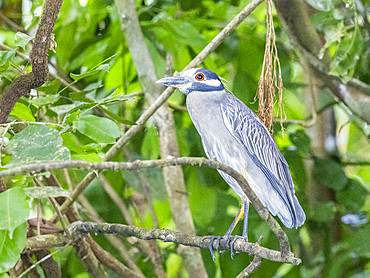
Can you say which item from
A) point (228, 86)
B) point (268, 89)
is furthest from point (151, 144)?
point (268, 89)

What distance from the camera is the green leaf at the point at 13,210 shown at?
2.27 ft

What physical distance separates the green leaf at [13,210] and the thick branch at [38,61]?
25 cm

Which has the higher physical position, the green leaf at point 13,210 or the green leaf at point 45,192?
the green leaf at point 13,210

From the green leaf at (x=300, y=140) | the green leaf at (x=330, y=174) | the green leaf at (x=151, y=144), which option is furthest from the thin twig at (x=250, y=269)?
the green leaf at (x=330, y=174)

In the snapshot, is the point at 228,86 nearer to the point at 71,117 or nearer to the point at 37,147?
the point at 71,117

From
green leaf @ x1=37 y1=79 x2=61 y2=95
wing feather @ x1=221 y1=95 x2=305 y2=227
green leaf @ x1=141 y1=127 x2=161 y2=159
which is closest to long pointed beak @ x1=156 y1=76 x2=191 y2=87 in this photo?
wing feather @ x1=221 y1=95 x2=305 y2=227

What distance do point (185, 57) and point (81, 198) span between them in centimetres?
60

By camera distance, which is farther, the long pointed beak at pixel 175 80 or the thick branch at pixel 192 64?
the thick branch at pixel 192 64

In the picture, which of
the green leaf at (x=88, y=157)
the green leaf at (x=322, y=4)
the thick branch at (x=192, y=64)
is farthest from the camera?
the green leaf at (x=322, y=4)

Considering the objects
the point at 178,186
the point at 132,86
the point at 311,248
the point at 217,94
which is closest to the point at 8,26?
the point at 132,86

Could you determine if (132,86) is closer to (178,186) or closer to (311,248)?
(178,186)

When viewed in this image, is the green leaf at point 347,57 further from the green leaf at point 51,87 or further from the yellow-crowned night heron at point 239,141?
the green leaf at point 51,87

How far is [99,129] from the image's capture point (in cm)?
93

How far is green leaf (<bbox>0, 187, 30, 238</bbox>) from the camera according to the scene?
2.27ft
